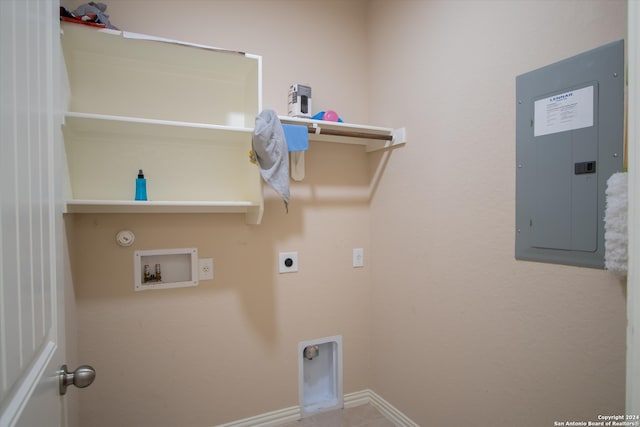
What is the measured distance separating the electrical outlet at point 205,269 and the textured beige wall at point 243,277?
29mm

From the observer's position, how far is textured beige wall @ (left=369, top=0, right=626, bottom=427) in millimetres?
1120

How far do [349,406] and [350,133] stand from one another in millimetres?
1733

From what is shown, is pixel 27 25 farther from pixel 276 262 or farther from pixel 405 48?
pixel 405 48

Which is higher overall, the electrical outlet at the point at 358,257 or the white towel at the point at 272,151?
the white towel at the point at 272,151

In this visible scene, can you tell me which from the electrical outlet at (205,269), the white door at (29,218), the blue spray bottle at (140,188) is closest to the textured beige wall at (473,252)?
the electrical outlet at (205,269)

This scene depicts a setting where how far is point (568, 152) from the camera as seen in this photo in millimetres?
1144

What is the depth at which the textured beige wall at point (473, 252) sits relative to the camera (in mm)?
1120

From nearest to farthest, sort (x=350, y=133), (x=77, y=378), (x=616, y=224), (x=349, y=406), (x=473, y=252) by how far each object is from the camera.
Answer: (x=77, y=378) → (x=616, y=224) → (x=473, y=252) → (x=350, y=133) → (x=349, y=406)

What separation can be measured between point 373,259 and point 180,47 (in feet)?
5.31

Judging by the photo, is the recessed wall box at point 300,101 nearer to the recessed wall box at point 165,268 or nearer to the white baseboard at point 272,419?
the recessed wall box at point 165,268

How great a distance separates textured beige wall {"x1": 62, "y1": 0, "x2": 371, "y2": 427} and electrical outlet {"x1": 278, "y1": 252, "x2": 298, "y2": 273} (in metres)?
0.04

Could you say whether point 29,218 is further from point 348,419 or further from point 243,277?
point 348,419

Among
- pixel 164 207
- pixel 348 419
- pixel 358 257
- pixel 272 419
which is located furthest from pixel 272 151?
pixel 348 419

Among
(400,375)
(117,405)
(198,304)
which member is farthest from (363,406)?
(117,405)
